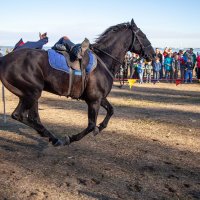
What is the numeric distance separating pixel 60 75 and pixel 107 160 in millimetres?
1828

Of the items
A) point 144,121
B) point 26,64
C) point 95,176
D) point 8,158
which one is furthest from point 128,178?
point 144,121

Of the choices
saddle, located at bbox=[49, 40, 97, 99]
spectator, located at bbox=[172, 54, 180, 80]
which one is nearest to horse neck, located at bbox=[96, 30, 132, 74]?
saddle, located at bbox=[49, 40, 97, 99]

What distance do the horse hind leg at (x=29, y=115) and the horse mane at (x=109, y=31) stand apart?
191cm

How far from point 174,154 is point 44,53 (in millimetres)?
3247

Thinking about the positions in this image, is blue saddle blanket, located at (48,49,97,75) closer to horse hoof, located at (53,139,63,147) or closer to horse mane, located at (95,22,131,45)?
horse mane, located at (95,22,131,45)

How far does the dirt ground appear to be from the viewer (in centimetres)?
498

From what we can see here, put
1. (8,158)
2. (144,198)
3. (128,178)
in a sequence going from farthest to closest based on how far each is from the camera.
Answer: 1. (8,158)
2. (128,178)
3. (144,198)

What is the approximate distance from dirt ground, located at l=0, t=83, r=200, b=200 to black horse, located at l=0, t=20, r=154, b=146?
0.59 m

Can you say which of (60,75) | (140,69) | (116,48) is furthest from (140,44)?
(140,69)

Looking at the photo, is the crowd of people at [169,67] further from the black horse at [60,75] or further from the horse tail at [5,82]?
the horse tail at [5,82]

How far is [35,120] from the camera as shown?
6938 millimetres

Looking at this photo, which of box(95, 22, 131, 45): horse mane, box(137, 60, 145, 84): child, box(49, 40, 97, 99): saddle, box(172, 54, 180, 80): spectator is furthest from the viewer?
box(172, 54, 180, 80): spectator

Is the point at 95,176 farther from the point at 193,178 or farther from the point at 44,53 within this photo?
the point at 44,53

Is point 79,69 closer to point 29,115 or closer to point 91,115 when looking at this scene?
point 91,115
